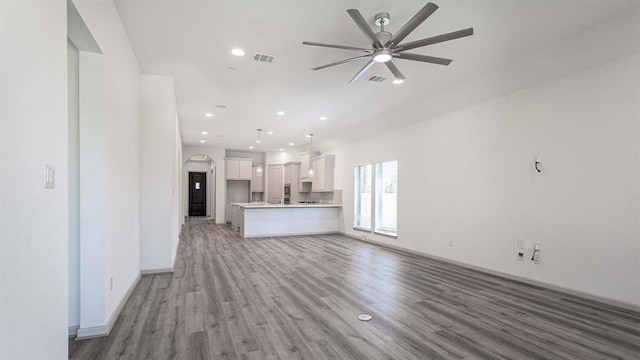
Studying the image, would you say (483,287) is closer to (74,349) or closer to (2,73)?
(74,349)

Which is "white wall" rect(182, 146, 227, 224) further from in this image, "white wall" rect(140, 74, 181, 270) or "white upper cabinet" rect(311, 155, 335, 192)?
"white wall" rect(140, 74, 181, 270)

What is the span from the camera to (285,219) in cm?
872

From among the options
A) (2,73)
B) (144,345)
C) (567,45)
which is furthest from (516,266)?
(2,73)

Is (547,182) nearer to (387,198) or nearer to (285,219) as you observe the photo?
(387,198)

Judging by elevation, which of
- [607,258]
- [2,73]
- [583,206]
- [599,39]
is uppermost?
[599,39]

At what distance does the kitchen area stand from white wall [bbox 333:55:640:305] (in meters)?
3.53

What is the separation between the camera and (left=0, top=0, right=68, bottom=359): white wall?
4.11 feet

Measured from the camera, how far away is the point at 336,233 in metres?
9.38

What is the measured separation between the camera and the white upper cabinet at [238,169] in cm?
1197

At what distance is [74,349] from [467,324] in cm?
336

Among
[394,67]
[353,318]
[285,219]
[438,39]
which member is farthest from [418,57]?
[285,219]

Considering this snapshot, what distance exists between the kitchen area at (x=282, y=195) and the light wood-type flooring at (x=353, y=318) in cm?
343

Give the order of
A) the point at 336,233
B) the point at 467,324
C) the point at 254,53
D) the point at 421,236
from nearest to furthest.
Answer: the point at 467,324 < the point at 254,53 < the point at 421,236 < the point at 336,233

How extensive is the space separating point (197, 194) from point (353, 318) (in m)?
13.7
